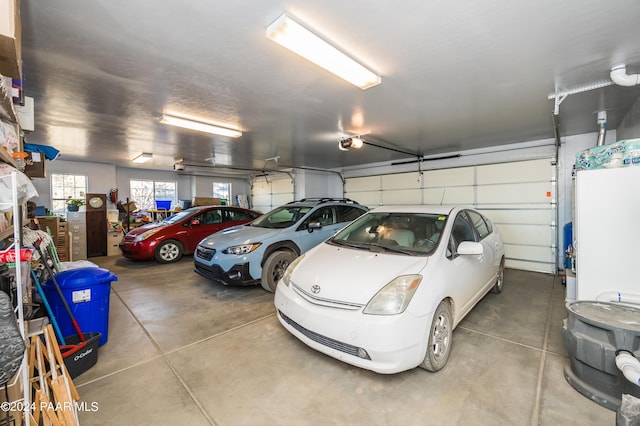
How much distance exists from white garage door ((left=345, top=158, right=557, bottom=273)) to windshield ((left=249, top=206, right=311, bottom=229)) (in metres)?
4.35

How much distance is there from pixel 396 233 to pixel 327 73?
6.28 ft

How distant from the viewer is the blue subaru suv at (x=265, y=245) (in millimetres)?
4023

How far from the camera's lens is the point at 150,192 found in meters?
10.9

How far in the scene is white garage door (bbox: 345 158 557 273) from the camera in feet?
18.8

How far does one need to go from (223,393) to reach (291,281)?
3.40 feet

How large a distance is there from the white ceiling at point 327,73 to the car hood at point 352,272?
1926mm

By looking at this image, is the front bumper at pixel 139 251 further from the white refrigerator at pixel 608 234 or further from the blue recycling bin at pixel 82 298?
the white refrigerator at pixel 608 234

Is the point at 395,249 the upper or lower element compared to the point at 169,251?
upper

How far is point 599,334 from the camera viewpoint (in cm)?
192

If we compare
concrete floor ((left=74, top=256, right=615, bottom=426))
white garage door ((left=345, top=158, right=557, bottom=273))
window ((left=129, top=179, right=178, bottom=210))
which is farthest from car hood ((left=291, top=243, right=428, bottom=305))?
window ((left=129, top=179, right=178, bottom=210))

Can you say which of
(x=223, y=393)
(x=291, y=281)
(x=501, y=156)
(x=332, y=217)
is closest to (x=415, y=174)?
(x=501, y=156)

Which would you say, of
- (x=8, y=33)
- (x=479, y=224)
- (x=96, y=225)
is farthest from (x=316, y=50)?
(x=96, y=225)

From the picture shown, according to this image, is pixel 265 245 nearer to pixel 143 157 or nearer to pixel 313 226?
pixel 313 226

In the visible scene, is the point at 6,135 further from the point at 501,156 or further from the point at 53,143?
the point at 501,156
